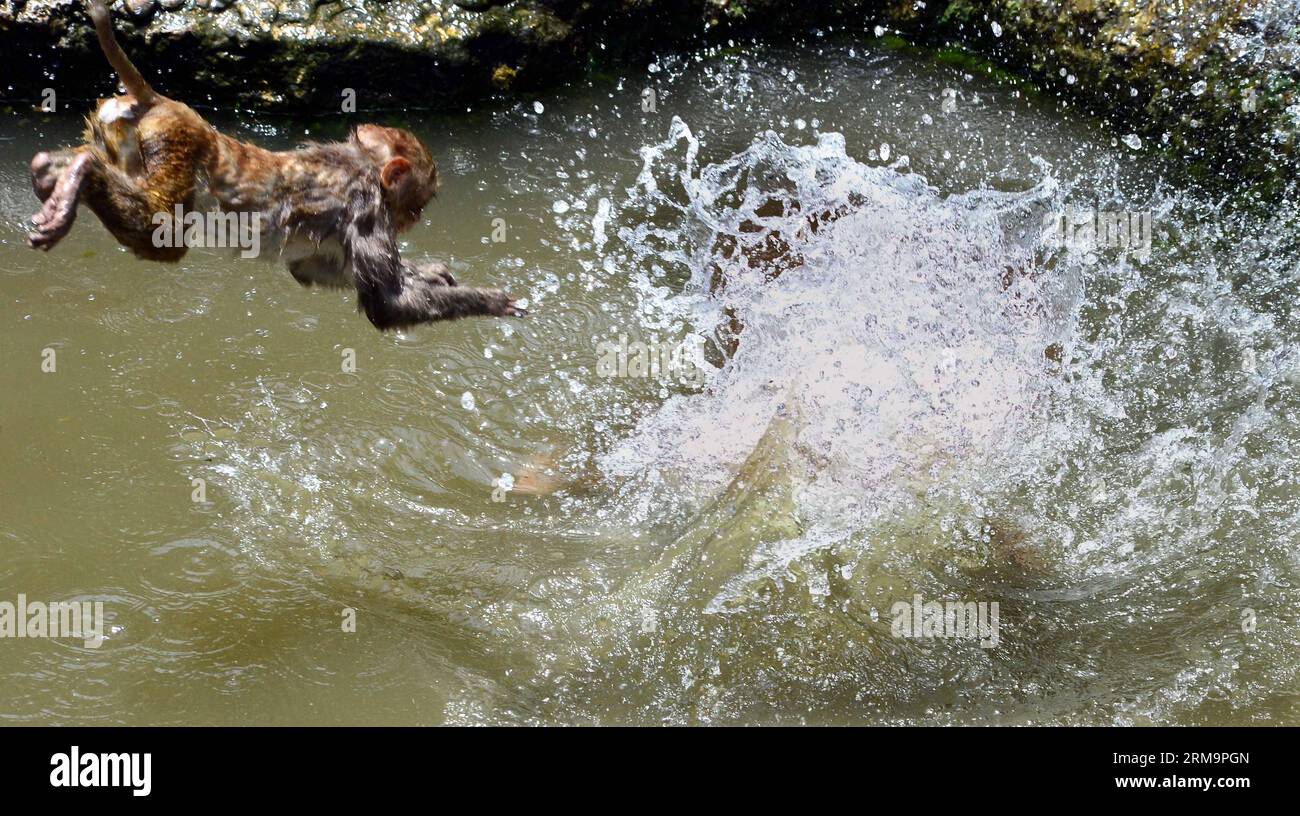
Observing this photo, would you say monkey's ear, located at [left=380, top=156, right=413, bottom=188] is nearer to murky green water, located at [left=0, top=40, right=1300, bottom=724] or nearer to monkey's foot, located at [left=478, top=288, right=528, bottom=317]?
monkey's foot, located at [left=478, top=288, right=528, bottom=317]

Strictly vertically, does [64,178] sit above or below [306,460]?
above

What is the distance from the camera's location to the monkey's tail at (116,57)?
3336 mm

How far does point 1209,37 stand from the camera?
6.29 metres

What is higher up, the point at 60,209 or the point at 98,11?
the point at 98,11

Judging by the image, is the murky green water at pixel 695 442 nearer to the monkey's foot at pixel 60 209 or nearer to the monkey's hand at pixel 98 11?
the monkey's foot at pixel 60 209

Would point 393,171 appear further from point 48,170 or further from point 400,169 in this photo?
point 48,170

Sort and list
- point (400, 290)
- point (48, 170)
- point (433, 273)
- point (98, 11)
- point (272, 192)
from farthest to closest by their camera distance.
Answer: point (433, 273) < point (400, 290) < point (272, 192) < point (48, 170) < point (98, 11)

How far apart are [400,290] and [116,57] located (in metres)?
1.42

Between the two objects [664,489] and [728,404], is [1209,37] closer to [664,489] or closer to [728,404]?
[728,404]

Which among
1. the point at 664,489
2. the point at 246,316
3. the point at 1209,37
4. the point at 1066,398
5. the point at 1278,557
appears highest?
the point at 1209,37

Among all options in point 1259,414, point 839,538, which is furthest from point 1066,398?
point 839,538

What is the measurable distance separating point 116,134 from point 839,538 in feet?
11.2

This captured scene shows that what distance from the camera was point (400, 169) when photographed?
181 inches

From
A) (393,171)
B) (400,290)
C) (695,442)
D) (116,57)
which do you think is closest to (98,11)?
(116,57)
